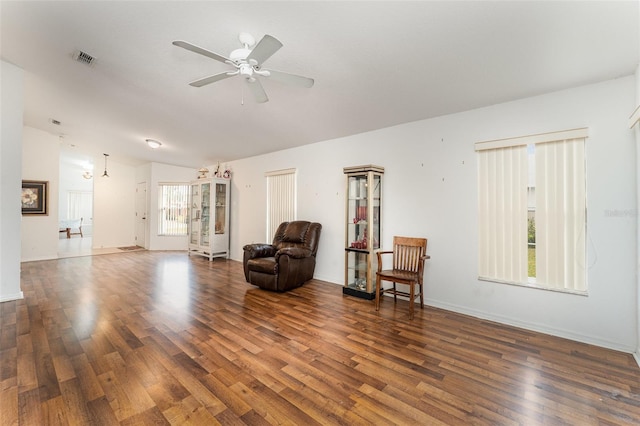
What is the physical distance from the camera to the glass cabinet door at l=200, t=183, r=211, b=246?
273 inches

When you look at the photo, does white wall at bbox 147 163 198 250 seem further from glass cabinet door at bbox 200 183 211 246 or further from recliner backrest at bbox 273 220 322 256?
recliner backrest at bbox 273 220 322 256

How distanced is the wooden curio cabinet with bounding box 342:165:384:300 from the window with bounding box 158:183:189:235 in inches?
245

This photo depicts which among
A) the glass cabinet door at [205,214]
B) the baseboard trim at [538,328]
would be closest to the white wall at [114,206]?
the glass cabinet door at [205,214]

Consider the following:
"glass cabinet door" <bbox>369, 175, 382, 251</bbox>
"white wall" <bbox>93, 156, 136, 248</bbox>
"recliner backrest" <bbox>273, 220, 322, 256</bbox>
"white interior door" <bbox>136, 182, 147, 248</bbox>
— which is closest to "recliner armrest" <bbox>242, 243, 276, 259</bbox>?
"recliner backrest" <bbox>273, 220, 322, 256</bbox>

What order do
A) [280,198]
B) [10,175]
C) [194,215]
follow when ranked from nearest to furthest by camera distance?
[10,175]
[280,198]
[194,215]

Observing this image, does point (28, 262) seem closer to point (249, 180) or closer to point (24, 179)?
point (24, 179)

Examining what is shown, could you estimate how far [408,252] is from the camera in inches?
143

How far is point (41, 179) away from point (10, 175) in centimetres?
371

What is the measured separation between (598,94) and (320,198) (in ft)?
12.2

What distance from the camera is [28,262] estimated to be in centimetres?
592

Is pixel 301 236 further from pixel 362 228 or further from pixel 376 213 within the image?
pixel 376 213

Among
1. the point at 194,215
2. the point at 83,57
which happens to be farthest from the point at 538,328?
the point at 194,215

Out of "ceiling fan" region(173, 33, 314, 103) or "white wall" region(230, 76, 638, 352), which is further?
"white wall" region(230, 76, 638, 352)

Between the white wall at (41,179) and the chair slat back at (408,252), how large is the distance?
26.3ft
